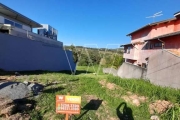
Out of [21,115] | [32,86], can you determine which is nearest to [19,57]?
[32,86]

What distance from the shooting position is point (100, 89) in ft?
22.4

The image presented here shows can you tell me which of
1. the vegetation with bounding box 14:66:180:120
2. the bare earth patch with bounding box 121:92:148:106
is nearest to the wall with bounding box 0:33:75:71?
the vegetation with bounding box 14:66:180:120

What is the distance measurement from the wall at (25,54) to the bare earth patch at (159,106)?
31.6 feet

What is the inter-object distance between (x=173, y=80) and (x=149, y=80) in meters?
2.51

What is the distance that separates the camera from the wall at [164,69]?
8062 millimetres

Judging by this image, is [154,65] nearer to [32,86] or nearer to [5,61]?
[32,86]

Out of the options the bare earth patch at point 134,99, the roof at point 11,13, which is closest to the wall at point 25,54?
the roof at point 11,13

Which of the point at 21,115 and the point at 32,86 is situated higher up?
the point at 32,86

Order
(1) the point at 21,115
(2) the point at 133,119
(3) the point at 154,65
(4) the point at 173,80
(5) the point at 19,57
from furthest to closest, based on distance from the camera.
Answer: (5) the point at 19,57
(3) the point at 154,65
(4) the point at 173,80
(2) the point at 133,119
(1) the point at 21,115

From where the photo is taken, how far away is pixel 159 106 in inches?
202

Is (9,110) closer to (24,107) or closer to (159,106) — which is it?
(24,107)

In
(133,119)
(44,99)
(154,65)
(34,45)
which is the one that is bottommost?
(133,119)

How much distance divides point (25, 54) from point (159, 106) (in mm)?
10807

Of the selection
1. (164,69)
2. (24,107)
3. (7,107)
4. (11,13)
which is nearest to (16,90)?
(24,107)
